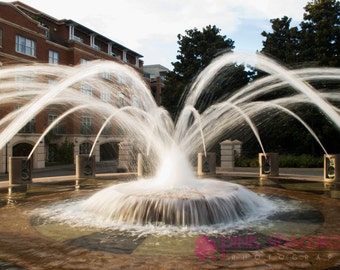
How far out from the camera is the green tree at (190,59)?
39562mm

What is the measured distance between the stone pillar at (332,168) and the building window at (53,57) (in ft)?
134

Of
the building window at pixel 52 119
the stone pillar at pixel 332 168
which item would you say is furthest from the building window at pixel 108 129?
the stone pillar at pixel 332 168

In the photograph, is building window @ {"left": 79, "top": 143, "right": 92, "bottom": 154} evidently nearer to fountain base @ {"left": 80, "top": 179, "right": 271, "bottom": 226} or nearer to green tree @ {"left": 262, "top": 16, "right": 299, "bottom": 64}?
green tree @ {"left": 262, "top": 16, "right": 299, "bottom": 64}

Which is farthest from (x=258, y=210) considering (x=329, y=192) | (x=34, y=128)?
(x=34, y=128)

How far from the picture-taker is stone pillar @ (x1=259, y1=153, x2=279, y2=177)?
19.4 metres

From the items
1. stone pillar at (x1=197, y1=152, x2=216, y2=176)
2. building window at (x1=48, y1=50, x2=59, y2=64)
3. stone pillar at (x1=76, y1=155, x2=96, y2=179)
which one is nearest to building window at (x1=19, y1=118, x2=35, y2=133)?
building window at (x1=48, y1=50, x2=59, y2=64)

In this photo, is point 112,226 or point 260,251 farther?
point 112,226

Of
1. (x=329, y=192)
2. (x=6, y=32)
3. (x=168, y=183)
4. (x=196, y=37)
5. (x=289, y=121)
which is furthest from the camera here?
(x=196, y=37)

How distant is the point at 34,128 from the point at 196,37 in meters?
23.9

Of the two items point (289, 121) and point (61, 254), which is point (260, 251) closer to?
point (61, 254)

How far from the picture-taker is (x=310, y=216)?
341 inches

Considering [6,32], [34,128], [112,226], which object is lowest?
[112,226]

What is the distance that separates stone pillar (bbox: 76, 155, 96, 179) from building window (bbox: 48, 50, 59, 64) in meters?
31.7

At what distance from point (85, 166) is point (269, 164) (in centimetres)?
1121
